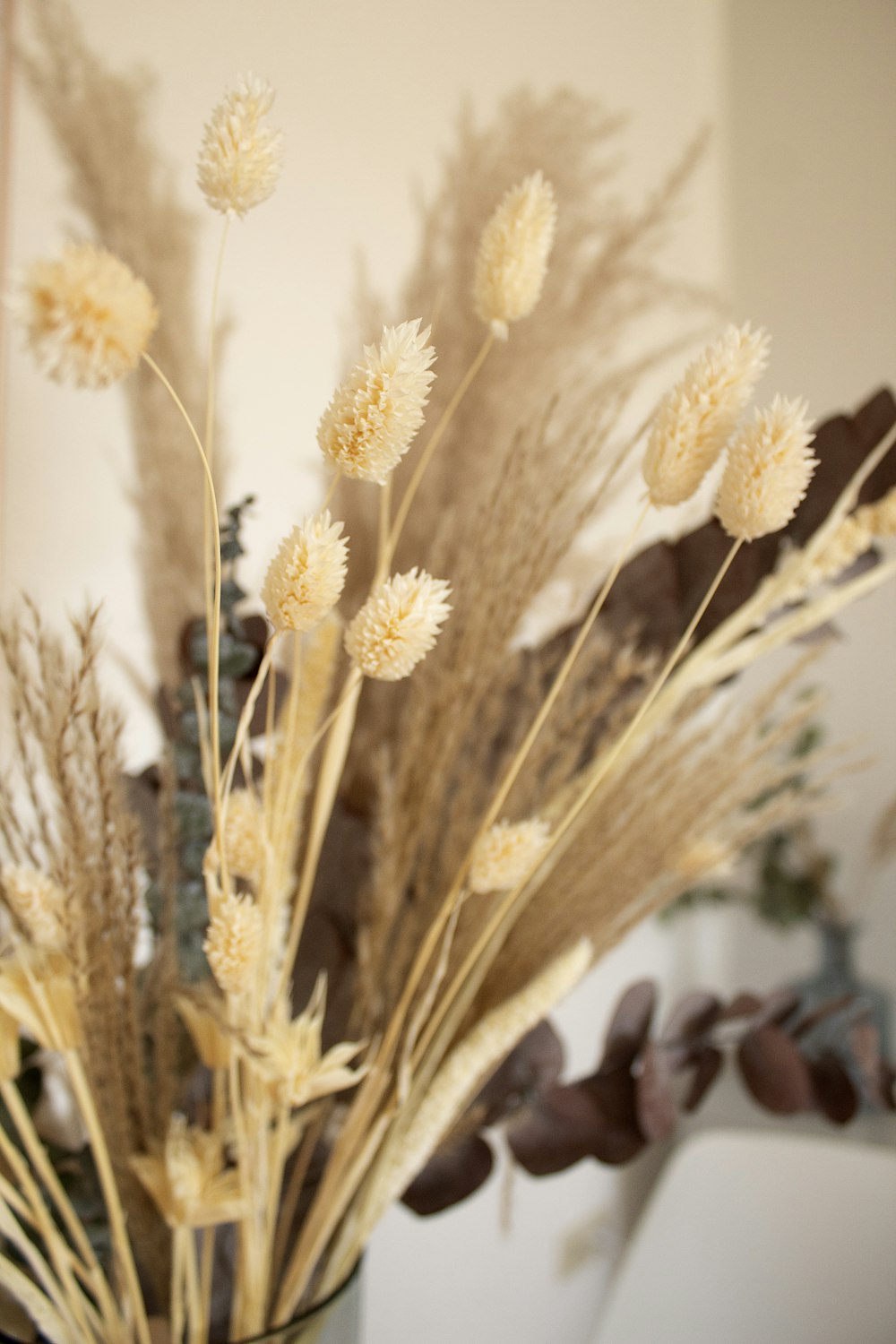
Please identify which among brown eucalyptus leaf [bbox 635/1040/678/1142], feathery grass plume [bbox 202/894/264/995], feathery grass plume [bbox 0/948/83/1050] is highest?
feathery grass plume [bbox 0/948/83/1050]

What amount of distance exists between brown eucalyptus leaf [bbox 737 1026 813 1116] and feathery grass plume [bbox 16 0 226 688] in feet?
1.25

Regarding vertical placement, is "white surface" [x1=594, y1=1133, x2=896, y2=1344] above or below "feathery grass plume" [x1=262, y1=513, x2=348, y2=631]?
below

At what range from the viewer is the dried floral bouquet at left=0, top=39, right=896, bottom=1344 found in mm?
223

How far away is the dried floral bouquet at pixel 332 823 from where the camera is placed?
22 centimetres

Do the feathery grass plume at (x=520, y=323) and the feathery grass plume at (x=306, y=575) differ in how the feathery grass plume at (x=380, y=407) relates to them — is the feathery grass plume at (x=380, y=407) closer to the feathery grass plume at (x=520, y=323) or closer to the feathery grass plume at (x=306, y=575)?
the feathery grass plume at (x=306, y=575)

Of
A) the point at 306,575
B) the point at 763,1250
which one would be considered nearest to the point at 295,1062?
the point at 306,575

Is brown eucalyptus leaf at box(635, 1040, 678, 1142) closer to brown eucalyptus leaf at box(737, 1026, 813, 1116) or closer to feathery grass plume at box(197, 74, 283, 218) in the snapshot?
brown eucalyptus leaf at box(737, 1026, 813, 1116)

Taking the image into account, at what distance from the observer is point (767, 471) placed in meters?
0.23

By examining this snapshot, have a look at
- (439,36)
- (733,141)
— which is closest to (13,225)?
A: (439,36)

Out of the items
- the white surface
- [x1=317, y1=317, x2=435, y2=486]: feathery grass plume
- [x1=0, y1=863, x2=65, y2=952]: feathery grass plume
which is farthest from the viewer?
the white surface

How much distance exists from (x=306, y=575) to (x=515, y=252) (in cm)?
13

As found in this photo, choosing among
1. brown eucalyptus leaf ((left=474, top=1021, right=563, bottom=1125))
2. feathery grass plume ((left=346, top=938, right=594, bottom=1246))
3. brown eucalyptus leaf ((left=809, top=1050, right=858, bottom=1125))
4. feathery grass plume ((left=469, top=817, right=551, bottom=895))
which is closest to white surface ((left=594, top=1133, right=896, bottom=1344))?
brown eucalyptus leaf ((left=809, top=1050, right=858, bottom=1125))

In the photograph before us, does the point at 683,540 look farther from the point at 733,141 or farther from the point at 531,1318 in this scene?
the point at 733,141

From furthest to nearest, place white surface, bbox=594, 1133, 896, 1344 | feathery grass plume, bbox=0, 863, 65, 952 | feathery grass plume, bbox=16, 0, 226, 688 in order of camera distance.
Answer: white surface, bbox=594, 1133, 896, 1344 → feathery grass plume, bbox=16, 0, 226, 688 → feathery grass plume, bbox=0, 863, 65, 952
